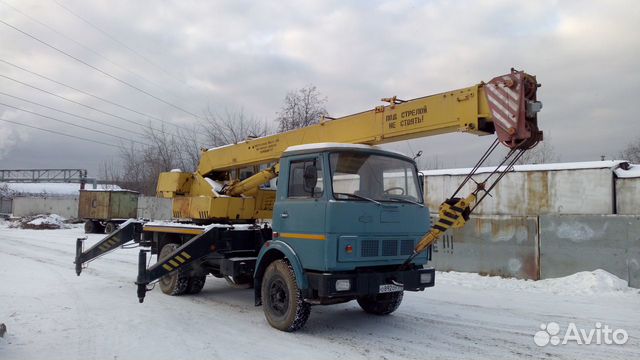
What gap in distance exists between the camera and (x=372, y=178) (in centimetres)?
692

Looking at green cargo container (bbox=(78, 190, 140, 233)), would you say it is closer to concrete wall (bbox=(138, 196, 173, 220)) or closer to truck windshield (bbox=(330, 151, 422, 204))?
concrete wall (bbox=(138, 196, 173, 220))

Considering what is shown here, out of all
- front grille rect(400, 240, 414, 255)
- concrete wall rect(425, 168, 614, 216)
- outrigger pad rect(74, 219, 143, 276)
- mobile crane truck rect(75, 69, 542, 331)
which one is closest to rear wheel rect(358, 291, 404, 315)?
mobile crane truck rect(75, 69, 542, 331)

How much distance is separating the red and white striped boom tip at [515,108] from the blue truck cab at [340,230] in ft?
5.61

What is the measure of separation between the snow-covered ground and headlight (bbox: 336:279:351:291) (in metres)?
0.77

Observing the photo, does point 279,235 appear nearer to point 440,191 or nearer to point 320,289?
point 320,289

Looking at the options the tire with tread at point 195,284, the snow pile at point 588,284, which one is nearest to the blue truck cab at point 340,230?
the tire with tread at point 195,284

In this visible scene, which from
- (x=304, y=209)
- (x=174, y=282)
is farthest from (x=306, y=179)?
(x=174, y=282)

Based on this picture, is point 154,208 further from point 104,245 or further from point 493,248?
point 493,248

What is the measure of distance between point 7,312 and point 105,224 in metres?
27.3

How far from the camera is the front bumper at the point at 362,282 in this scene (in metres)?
→ 6.14

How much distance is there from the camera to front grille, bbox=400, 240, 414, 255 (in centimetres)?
687

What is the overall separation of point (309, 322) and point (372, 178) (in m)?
2.54

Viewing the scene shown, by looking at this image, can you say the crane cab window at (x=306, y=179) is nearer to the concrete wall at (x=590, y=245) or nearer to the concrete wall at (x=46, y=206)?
the concrete wall at (x=590, y=245)

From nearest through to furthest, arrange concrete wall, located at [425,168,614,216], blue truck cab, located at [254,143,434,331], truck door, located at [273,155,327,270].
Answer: blue truck cab, located at [254,143,434,331], truck door, located at [273,155,327,270], concrete wall, located at [425,168,614,216]
